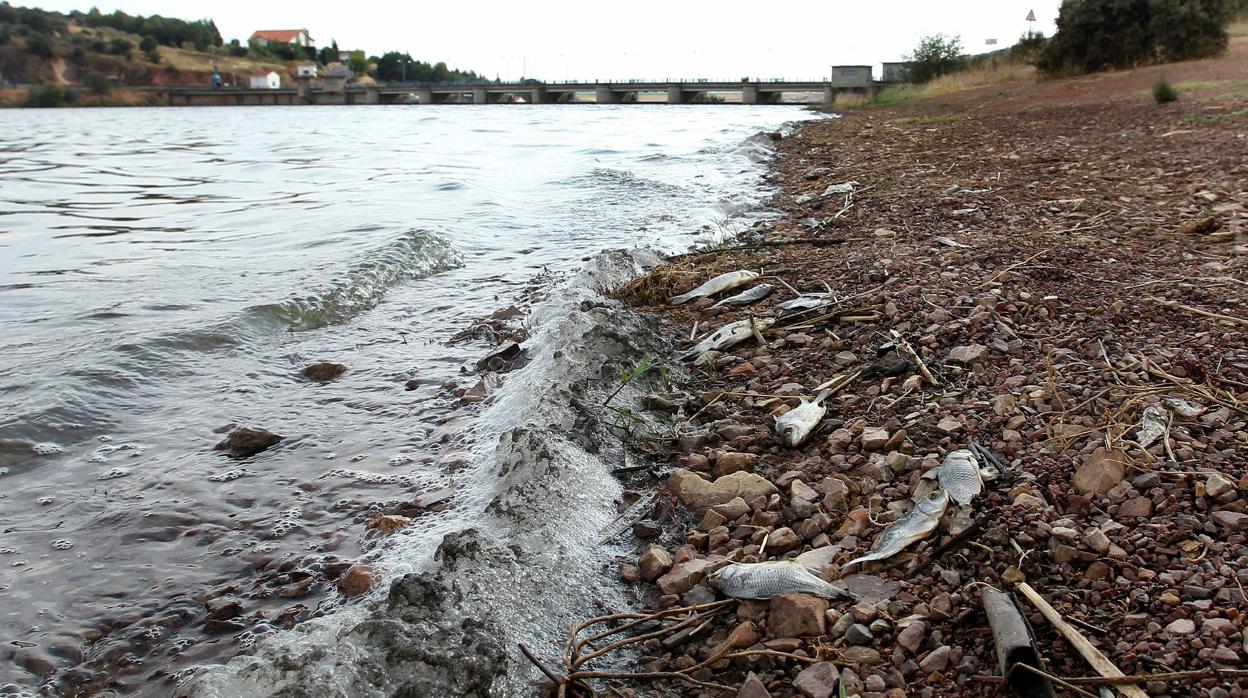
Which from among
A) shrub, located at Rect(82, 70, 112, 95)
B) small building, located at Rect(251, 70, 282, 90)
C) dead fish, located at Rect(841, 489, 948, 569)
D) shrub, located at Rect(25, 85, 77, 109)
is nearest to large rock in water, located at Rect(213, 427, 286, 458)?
dead fish, located at Rect(841, 489, 948, 569)

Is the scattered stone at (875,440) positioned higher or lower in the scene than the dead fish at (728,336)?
lower

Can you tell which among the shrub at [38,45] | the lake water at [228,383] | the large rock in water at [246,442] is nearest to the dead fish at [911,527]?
the lake water at [228,383]

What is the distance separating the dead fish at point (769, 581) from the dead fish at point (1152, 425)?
105cm

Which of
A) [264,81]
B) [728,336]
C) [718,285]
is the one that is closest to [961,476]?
[728,336]

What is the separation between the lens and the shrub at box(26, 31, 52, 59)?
98.4m

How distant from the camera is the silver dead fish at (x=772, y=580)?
2080 mm

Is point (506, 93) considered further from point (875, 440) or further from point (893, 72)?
point (875, 440)

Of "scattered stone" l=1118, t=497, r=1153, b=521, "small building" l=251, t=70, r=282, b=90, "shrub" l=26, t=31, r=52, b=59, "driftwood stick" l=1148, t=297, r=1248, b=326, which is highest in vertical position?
"shrub" l=26, t=31, r=52, b=59

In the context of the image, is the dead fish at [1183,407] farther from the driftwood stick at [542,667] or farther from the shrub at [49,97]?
the shrub at [49,97]

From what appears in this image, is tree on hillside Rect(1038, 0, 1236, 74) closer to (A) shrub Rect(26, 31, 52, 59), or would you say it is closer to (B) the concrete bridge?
(B) the concrete bridge

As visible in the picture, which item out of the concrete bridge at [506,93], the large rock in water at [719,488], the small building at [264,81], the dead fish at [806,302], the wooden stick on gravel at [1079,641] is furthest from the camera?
the small building at [264,81]

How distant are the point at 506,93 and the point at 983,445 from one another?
89183mm

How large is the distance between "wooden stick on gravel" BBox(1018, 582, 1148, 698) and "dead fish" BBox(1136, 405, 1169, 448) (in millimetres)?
780

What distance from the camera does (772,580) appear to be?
2117 millimetres
